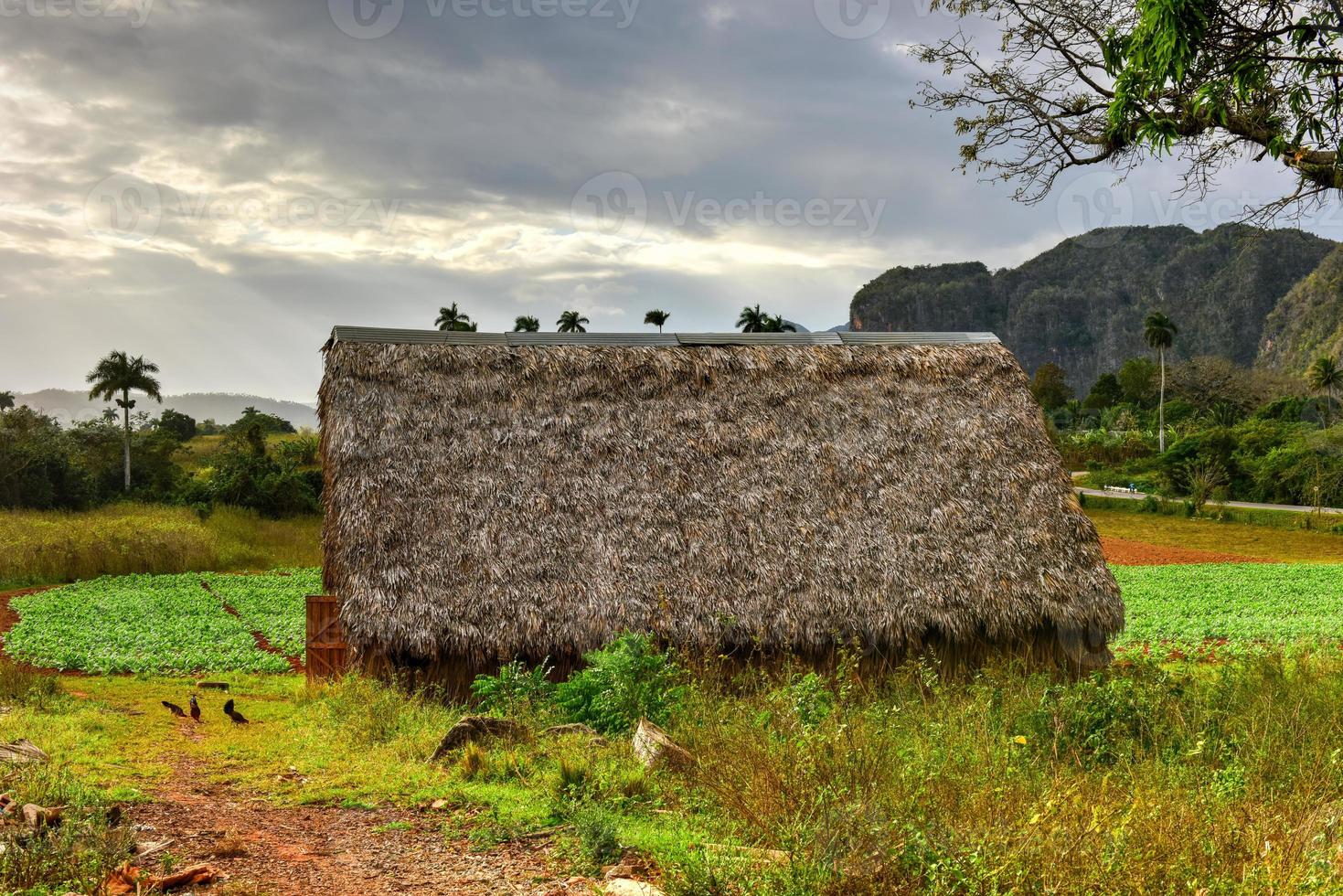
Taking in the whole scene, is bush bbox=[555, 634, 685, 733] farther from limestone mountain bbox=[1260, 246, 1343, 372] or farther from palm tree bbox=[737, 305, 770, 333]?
limestone mountain bbox=[1260, 246, 1343, 372]

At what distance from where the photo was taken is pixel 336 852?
4668 mm

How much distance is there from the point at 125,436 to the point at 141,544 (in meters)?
17.9

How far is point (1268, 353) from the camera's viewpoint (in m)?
87.0

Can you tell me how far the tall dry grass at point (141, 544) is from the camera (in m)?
19.5

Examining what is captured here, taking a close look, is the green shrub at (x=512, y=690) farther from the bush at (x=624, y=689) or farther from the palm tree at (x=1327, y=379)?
the palm tree at (x=1327, y=379)

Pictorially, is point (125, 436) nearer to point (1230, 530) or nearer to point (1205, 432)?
point (1230, 530)

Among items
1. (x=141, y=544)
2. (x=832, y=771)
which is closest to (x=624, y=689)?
(x=832, y=771)

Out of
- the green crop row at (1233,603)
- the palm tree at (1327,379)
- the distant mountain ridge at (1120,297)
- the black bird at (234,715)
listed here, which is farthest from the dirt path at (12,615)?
the distant mountain ridge at (1120,297)

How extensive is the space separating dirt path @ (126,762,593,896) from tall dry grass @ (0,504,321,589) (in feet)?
56.2

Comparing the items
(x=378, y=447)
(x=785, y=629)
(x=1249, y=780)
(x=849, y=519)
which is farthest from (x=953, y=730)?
(x=378, y=447)

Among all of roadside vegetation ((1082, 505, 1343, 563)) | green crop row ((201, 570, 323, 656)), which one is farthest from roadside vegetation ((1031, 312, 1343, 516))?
green crop row ((201, 570, 323, 656))

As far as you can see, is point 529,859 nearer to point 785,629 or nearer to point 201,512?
point 785,629

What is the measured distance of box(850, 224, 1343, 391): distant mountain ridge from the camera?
99.1 m

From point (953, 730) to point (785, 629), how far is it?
2.77 meters
